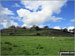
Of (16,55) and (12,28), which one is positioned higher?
(12,28)

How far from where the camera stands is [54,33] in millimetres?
67750

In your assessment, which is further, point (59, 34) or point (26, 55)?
point (59, 34)

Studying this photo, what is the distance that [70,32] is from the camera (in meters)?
67.8

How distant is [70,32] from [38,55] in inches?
2314

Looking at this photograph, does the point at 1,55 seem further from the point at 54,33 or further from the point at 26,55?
the point at 54,33

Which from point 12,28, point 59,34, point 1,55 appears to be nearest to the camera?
point 1,55

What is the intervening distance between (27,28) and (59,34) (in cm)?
2947

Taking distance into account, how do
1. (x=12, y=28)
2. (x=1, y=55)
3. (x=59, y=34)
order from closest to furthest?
(x=1, y=55), (x=59, y=34), (x=12, y=28)

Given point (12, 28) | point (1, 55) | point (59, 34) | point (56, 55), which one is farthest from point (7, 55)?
point (12, 28)

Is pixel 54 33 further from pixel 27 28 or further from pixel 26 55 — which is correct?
pixel 26 55

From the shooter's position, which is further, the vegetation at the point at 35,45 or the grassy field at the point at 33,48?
the vegetation at the point at 35,45

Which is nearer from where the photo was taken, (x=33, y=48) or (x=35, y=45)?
(x=33, y=48)

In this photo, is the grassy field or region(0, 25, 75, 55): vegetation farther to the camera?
region(0, 25, 75, 55): vegetation

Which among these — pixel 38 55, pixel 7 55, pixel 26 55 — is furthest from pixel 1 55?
pixel 38 55
